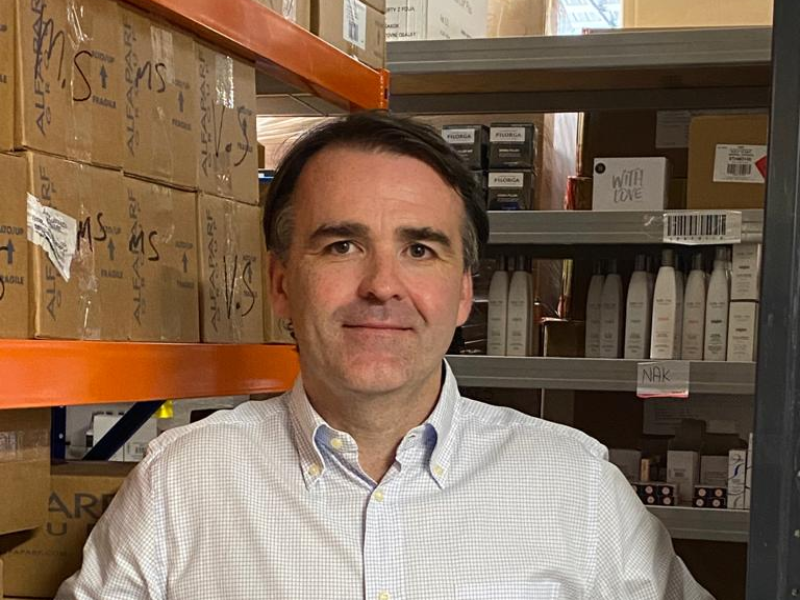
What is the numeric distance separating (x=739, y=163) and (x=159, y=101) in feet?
5.11

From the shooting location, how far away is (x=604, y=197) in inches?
112

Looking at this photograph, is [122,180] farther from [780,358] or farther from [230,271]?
[780,358]

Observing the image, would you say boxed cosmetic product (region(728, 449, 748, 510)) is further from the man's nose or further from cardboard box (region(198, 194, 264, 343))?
the man's nose

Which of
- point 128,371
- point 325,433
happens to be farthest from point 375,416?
point 128,371

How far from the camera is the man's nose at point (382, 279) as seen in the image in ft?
4.92

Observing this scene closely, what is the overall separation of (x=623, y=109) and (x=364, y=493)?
1963 millimetres

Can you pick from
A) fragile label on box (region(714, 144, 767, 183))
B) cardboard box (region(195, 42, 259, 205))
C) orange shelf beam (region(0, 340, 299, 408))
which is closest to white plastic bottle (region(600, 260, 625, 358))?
fragile label on box (region(714, 144, 767, 183))

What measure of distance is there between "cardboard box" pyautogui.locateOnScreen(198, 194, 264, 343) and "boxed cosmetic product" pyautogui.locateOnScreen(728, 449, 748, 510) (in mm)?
1273

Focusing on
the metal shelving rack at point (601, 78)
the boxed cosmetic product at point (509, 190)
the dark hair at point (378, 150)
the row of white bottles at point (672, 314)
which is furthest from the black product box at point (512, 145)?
the dark hair at point (378, 150)

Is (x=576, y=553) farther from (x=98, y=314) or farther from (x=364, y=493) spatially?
(x=98, y=314)

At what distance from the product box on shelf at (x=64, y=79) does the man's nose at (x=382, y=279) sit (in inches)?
15.7

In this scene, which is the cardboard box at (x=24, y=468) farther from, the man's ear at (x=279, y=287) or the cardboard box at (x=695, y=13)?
the cardboard box at (x=695, y=13)

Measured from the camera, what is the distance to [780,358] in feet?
3.66

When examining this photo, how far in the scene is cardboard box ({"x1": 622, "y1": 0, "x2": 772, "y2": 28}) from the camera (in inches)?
109
